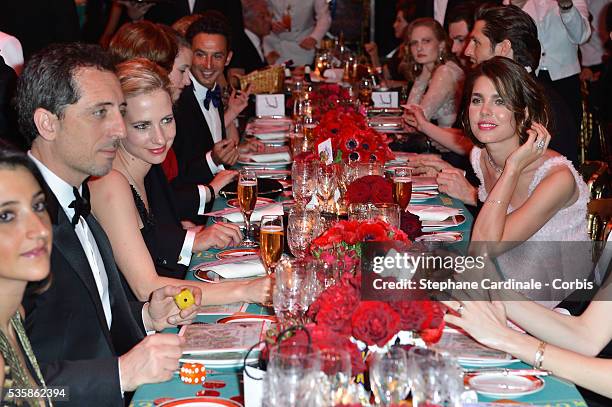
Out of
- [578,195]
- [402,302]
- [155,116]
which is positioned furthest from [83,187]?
[578,195]

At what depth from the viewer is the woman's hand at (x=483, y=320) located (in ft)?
6.96

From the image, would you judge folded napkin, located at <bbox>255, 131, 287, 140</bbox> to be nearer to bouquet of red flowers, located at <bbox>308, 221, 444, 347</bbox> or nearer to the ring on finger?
the ring on finger

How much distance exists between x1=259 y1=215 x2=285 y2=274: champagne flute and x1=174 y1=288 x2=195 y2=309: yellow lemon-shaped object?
351mm

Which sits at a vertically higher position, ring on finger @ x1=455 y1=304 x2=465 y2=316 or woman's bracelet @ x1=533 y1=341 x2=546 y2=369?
ring on finger @ x1=455 y1=304 x2=465 y2=316

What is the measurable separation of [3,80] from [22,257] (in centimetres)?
196

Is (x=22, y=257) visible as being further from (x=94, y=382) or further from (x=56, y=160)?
(x=56, y=160)

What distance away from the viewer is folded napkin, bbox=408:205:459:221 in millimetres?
3404

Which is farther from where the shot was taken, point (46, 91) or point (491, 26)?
point (491, 26)

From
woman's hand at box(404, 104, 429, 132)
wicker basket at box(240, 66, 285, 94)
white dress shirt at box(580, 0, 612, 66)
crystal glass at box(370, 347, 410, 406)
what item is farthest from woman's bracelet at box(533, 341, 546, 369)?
white dress shirt at box(580, 0, 612, 66)

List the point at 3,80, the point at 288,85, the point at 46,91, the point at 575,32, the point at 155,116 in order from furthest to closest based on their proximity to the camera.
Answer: the point at 288,85, the point at 575,32, the point at 3,80, the point at 155,116, the point at 46,91

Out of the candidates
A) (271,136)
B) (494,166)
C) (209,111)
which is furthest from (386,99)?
(494,166)

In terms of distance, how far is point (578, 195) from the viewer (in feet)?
10.7

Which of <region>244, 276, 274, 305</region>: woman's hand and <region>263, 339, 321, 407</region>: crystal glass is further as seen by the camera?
<region>244, 276, 274, 305</region>: woman's hand

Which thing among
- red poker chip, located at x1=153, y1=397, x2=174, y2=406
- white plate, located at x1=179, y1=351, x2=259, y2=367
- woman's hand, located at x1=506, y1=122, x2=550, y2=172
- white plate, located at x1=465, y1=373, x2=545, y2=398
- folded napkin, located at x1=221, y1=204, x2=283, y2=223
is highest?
woman's hand, located at x1=506, y1=122, x2=550, y2=172
